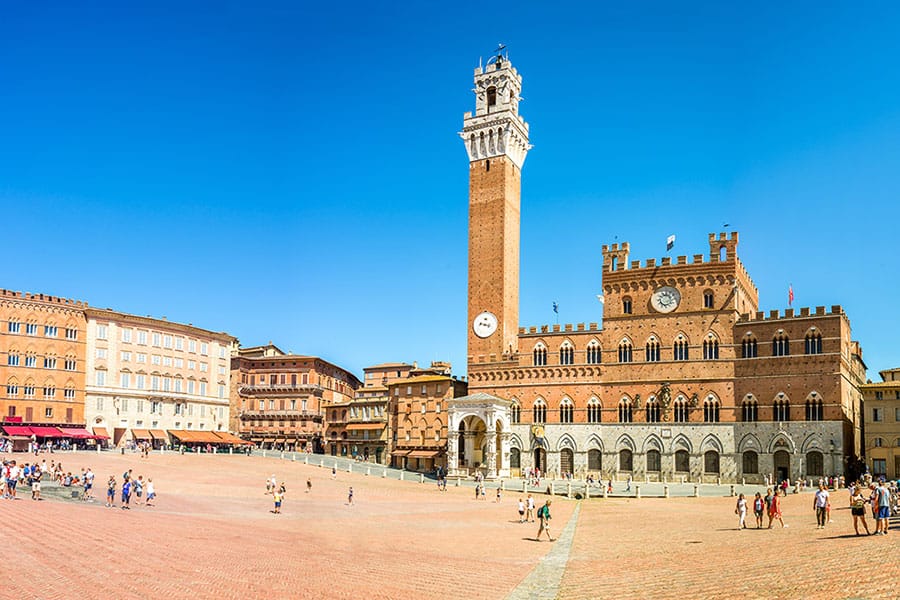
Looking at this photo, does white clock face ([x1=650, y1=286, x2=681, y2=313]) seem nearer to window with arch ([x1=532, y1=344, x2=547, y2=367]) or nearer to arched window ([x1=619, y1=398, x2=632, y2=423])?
arched window ([x1=619, y1=398, x2=632, y2=423])

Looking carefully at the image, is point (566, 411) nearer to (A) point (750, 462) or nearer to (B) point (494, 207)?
(A) point (750, 462)

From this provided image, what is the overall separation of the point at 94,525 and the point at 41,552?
764cm

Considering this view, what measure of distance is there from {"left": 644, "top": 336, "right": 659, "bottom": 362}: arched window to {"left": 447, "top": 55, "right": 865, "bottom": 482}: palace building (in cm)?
11

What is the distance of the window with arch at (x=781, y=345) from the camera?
65750 mm

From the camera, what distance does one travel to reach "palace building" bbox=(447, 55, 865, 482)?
6456 cm

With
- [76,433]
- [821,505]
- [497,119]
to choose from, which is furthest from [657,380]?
[76,433]

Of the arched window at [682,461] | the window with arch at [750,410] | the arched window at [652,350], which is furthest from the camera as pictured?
the arched window at [652,350]

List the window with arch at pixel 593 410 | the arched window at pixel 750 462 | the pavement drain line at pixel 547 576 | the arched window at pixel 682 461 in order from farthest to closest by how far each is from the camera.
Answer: the window with arch at pixel 593 410
the arched window at pixel 682 461
the arched window at pixel 750 462
the pavement drain line at pixel 547 576

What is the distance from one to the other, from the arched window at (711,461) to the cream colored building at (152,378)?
47.3 meters

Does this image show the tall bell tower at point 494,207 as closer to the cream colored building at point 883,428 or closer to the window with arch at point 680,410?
the window with arch at point 680,410

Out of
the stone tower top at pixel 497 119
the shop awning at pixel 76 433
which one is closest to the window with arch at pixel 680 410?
the stone tower top at pixel 497 119

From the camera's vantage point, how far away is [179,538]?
29.7 meters

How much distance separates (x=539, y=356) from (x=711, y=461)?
16.6 metres

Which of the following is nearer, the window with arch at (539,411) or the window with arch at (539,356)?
the window with arch at (539,411)
